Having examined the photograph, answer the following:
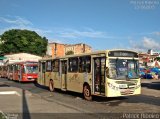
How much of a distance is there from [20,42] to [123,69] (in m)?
88.3

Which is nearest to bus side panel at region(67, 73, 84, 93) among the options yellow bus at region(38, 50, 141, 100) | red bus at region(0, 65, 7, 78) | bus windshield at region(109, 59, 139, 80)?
yellow bus at region(38, 50, 141, 100)

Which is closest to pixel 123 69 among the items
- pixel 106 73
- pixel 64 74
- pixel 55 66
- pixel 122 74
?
pixel 122 74

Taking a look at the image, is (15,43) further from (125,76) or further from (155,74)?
(125,76)

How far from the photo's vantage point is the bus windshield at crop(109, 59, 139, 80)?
16.1 meters

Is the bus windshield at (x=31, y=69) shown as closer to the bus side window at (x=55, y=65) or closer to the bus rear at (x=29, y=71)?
the bus rear at (x=29, y=71)

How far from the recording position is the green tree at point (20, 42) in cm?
10088

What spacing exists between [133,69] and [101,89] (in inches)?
79.5

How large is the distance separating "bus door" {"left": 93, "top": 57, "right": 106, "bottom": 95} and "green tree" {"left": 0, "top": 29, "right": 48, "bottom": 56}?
281ft

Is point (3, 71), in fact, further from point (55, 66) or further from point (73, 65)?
point (73, 65)

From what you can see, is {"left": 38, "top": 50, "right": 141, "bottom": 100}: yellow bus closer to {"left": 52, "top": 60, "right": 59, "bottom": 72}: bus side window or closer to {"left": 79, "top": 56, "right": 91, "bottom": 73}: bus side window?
{"left": 79, "top": 56, "right": 91, "bottom": 73}: bus side window

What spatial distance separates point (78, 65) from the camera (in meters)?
19.5

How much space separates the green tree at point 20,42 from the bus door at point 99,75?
85.5 meters

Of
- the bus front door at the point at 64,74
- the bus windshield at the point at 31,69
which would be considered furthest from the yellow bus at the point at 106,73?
the bus windshield at the point at 31,69

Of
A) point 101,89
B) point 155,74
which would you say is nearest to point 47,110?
point 101,89
